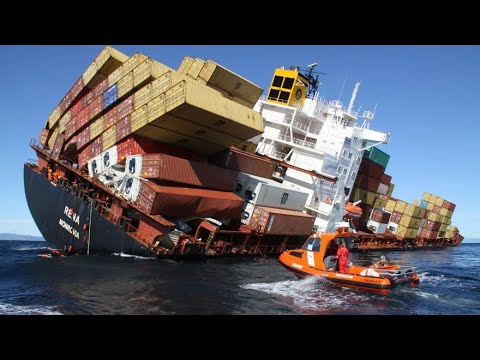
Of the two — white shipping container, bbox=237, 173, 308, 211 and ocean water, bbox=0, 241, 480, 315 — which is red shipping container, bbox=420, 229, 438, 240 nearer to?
white shipping container, bbox=237, 173, 308, 211

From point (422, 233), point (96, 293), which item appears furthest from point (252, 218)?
point (422, 233)

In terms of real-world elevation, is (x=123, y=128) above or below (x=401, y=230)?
below

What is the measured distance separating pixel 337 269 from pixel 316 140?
22.2 metres

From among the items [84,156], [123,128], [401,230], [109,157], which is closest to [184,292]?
[123,128]

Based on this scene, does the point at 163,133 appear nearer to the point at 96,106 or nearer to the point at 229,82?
the point at 96,106

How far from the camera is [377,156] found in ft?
169

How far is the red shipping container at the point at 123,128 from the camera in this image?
24.6 meters

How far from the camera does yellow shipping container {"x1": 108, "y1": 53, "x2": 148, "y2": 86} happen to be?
83.7 ft

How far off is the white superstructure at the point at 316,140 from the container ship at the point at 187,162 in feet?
0.35

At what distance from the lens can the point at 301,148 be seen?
3716 centimetres

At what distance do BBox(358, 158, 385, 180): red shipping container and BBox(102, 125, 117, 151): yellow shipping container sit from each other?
31.8m

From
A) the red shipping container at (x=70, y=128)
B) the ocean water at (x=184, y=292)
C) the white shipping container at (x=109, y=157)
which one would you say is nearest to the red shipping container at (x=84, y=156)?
the white shipping container at (x=109, y=157)

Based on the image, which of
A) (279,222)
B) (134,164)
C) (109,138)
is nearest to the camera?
(134,164)
